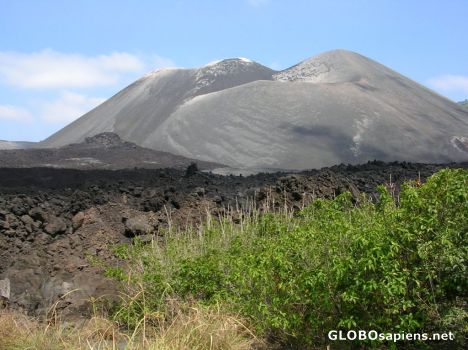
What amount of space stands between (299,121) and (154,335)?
98.0ft

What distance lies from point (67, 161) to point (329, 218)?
973 inches

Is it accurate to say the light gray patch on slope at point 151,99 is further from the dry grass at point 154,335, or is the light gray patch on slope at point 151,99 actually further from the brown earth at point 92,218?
the dry grass at point 154,335

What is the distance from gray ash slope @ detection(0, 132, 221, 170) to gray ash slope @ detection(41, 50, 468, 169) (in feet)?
8.58

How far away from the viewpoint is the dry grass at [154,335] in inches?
207

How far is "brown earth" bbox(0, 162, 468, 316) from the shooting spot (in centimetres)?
820

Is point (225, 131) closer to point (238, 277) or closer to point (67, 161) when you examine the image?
point (67, 161)

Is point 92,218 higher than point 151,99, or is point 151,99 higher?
point 151,99

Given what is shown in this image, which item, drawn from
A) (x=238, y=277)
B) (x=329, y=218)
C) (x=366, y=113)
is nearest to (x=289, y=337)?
(x=238, y=277)

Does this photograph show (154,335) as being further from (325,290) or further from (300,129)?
(300,129)

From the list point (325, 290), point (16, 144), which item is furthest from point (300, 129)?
point (325, 290)

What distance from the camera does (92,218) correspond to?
10922mm

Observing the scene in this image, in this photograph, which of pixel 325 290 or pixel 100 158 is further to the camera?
pixel 100 158

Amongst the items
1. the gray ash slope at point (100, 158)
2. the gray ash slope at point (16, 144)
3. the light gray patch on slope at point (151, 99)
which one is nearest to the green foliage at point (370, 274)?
the gray ash slope at point (100, 158)

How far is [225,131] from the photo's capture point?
115 feet
